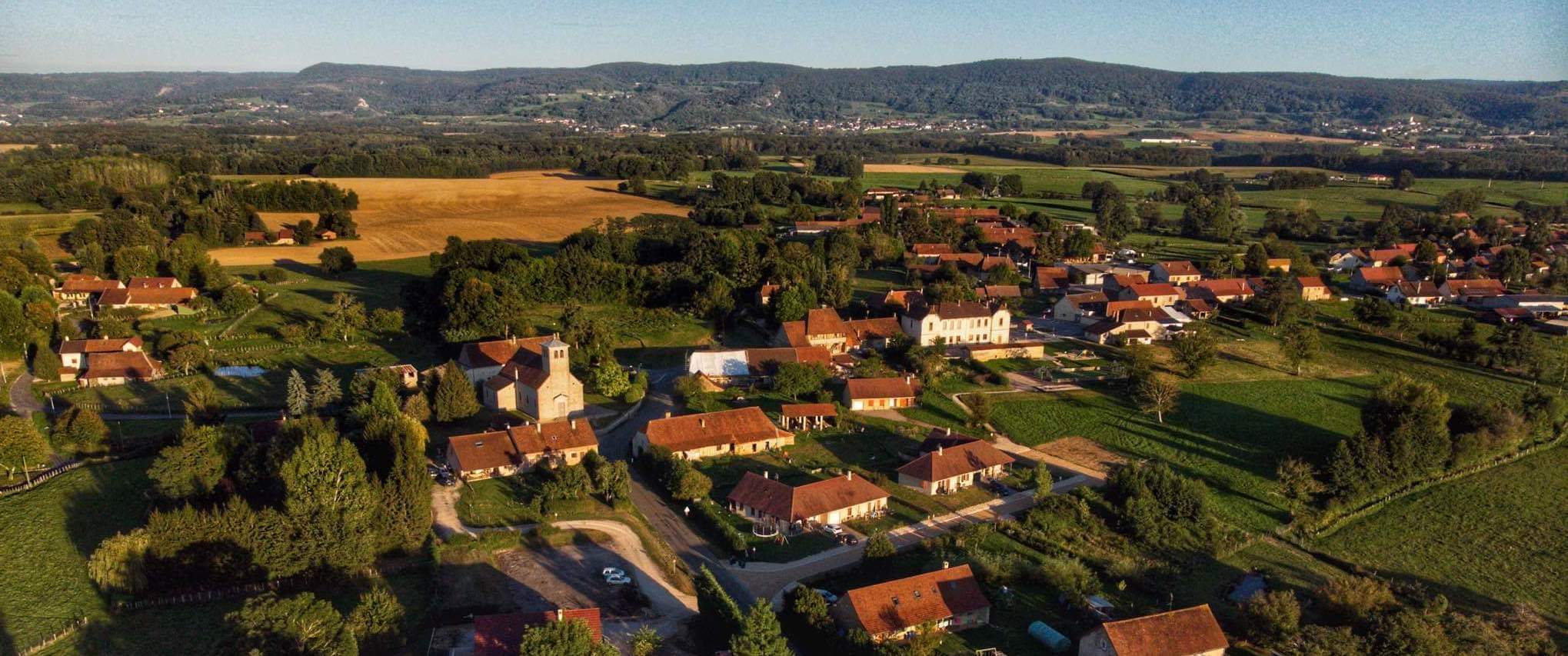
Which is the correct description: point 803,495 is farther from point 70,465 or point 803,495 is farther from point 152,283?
point 152,283

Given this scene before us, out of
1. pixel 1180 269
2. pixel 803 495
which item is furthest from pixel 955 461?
pixel 1180 269

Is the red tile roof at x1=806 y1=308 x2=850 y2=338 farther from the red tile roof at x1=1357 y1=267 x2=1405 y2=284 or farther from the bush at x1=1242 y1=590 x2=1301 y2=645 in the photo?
the red tile roof at x1=1357 y1=267 x2=1405 y2=284

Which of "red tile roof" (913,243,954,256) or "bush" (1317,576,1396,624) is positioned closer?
"bush" (1317,576,1396,624)

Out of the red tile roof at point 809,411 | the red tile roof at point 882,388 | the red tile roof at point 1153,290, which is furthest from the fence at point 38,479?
the red tile roof at point 1153,290

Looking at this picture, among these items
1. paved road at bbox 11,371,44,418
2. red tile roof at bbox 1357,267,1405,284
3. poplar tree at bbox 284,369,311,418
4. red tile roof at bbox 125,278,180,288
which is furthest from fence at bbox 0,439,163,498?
red tile roof at bbox 1357,267,1405,284

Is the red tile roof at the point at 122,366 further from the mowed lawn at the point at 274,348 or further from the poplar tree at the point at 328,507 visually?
the poplar tree at the point at 328,507
